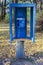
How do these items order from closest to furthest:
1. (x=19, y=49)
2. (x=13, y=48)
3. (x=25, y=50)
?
1. (x=19, y=49)
2. (x=25, y=50)
3. (x=13, y=48)

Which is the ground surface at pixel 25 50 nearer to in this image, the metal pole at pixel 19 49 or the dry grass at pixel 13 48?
the dry grass at pixel 13 48

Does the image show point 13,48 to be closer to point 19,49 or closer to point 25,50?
point 25,50

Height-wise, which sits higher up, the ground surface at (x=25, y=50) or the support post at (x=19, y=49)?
the support post at (x=19, y=49)

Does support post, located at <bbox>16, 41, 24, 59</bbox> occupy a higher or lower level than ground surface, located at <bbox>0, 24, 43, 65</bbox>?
higher

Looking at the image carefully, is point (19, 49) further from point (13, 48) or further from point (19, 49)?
point (13, 48)

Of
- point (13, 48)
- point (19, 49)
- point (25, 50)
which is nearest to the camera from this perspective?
point (19, 49)

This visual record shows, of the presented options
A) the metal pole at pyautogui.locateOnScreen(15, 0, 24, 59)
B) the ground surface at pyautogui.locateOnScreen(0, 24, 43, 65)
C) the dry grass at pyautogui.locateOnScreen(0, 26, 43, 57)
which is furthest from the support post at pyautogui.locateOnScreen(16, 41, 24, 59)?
the dry grass at pyautogui.locateOnScreen(0, 26, 43, 57)

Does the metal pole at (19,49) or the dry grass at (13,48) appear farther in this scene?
the dry grass at (13,48)

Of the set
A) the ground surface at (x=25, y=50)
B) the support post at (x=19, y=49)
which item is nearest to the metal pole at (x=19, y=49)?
the support post at (x=19, y=49)

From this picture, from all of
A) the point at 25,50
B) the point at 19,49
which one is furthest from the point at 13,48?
the point at 19,49

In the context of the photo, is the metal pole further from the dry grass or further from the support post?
the dry grass

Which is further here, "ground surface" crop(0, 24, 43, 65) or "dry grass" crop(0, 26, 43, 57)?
"dry grass" crop(0, 26, 43, 57)

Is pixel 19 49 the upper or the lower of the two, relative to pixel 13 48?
upper

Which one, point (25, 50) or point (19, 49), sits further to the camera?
point (25, 50)
